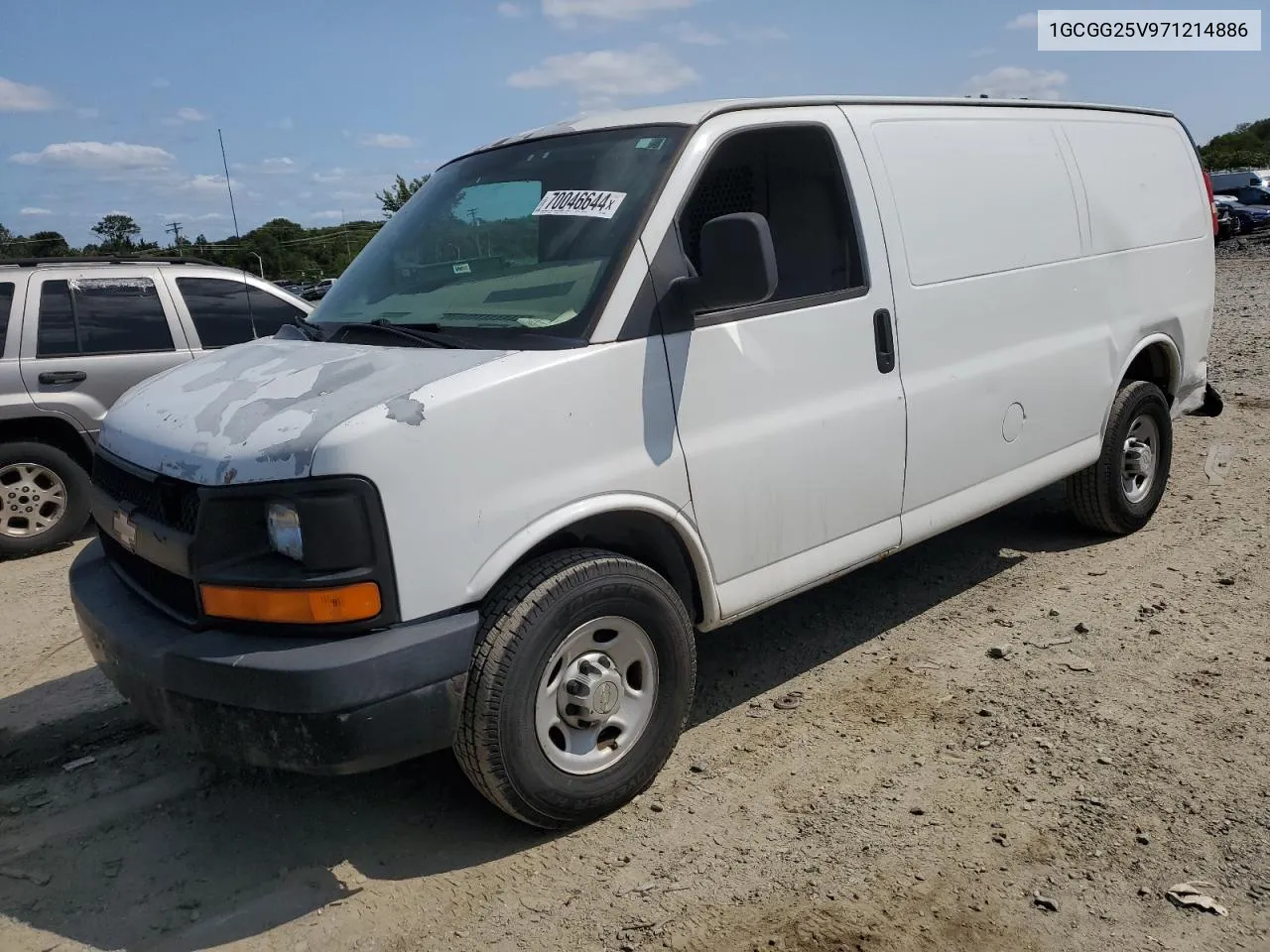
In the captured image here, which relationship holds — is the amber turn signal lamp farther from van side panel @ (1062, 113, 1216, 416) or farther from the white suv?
the white suv

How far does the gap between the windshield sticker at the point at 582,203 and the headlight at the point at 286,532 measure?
1392mm

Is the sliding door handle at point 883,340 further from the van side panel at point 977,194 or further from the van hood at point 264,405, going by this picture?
the van hood at point 264,405

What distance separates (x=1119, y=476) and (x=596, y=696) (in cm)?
360

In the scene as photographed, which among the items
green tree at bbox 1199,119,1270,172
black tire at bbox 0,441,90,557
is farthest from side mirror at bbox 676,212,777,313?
green tree at bbox 1199,119,1270,172

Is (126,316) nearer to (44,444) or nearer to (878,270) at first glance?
(44,444)

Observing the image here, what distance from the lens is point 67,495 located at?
6781 mm

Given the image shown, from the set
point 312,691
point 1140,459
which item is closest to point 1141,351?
point 1140,459

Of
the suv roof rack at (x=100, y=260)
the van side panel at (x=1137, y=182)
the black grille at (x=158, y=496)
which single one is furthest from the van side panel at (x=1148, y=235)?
the suv roof rack at (x=100, y=260)

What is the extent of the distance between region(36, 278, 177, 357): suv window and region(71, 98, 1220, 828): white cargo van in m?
3.68

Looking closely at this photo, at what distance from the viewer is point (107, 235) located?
31.5 ft

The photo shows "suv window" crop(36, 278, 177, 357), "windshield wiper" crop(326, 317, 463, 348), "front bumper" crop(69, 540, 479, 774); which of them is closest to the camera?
"front bumper" crop(69, 540, 479, 774)

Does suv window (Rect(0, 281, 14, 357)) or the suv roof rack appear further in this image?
the suv roof rack

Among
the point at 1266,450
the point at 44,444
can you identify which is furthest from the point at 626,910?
the point at 1266,450

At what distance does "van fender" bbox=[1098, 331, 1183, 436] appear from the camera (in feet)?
17.3
